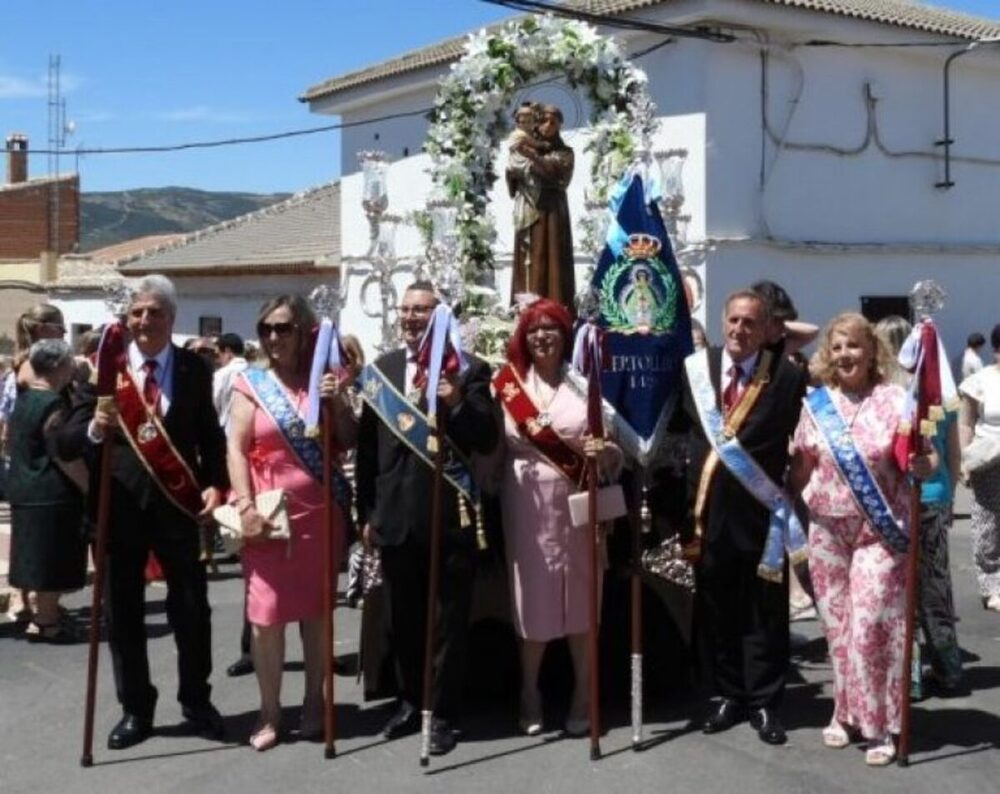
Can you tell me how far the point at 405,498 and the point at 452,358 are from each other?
589 mm

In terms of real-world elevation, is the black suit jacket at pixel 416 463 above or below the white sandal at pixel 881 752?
above

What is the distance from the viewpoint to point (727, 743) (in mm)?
5469

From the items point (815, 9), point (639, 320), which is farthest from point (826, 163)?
point (639, 320)

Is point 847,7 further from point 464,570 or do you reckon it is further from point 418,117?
point 464,570

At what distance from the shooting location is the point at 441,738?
5438 millimetres

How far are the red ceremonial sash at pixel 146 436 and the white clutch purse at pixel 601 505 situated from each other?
5.20 ft

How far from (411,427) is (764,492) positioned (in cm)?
141

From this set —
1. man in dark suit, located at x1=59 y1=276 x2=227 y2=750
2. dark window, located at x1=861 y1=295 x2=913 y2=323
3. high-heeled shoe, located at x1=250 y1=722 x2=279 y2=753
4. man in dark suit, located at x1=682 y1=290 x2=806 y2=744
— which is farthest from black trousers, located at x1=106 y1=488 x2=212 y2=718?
dark window, located at x1=861 y1=295 x2=913 y2=323

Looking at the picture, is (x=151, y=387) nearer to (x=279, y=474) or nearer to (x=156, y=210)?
(x=279, y=474)

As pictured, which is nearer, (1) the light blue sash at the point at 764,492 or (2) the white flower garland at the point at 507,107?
(1) the light blue sash at the point at 764,492

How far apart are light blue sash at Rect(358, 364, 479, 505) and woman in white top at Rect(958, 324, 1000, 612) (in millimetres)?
3939

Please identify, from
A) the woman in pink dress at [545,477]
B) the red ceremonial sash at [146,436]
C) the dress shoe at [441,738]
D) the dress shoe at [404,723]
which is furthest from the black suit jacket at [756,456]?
the red ceremonial sash at [146,436]

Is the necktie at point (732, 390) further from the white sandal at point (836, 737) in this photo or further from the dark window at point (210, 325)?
the dark window at point (210, 325)

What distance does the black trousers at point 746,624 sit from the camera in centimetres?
547
